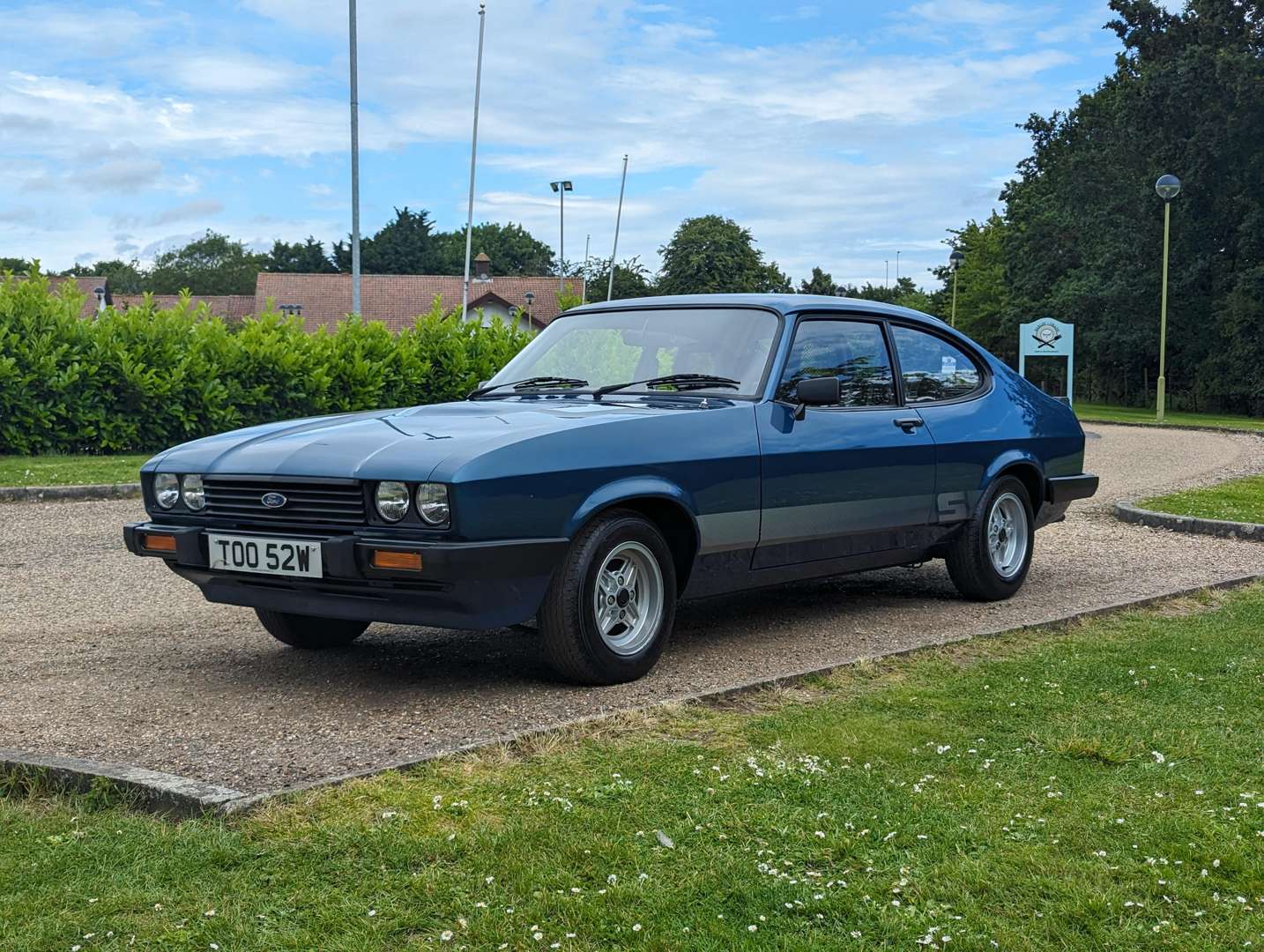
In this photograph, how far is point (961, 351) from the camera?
27.5 ft

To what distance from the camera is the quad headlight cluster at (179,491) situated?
19.7ft

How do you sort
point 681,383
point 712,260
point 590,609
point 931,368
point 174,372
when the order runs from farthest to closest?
point 712,260 → point 174,372 → point 931,368 → point 681,383 → point 590,609

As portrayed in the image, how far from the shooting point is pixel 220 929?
333 centimetres

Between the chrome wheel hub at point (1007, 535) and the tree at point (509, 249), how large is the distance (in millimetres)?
112000

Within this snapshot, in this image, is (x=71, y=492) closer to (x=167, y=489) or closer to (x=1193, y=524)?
Result: (x=167, y=489)

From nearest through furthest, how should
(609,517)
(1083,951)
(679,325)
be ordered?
(1083,951)
(609,517)
(679,325)

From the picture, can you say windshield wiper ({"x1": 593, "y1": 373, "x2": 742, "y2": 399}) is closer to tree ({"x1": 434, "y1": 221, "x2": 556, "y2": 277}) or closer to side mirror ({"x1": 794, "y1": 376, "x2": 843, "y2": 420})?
side mirror ({"x1": 794, "y1": 376, "x2": 843, "y2": 420})

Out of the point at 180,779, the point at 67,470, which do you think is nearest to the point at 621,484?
the point at 180,779

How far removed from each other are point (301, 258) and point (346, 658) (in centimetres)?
11316

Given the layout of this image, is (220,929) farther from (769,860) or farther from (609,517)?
(609,517)

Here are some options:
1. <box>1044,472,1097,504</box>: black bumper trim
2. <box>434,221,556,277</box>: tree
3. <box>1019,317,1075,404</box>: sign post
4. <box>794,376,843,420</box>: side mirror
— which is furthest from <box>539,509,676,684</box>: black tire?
<box>434,221,556,277</box>: tree

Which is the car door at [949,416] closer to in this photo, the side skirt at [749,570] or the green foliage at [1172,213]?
the side skirt at [749,570]

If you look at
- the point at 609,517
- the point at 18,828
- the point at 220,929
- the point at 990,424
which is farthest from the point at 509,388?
the point at 220,929

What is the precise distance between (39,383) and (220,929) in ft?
53.2
